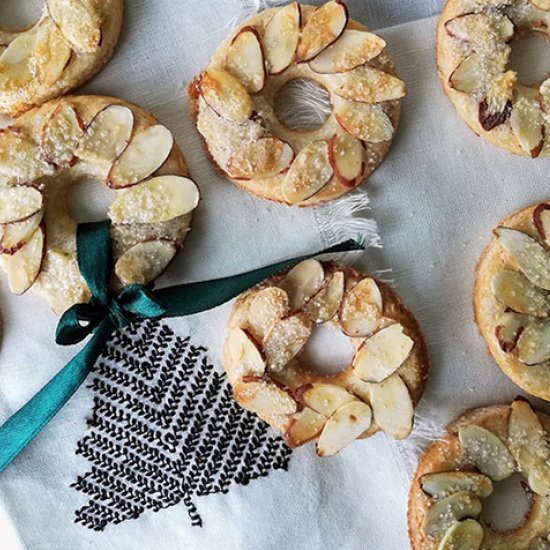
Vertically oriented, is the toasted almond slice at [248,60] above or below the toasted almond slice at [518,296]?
above

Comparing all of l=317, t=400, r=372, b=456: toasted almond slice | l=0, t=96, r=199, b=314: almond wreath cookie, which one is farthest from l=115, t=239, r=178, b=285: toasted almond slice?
l=317, t=400, r=372, b=456: toasted almond slice

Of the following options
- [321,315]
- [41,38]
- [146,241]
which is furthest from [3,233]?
[321,315]

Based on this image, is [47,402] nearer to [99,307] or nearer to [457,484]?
[99,307]

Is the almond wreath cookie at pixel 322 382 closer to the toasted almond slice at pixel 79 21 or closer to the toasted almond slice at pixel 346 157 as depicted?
the toasted almond slice at pixel 346 157

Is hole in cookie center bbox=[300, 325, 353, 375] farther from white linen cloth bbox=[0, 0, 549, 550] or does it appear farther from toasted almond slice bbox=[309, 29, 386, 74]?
toasted almond slice bbox=[309, 29, 386, 74]

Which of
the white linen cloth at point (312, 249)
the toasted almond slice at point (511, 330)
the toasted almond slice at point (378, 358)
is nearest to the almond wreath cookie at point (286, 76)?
the white linen cloth at point (312, 249)

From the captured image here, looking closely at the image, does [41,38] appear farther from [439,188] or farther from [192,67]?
[439,188]
